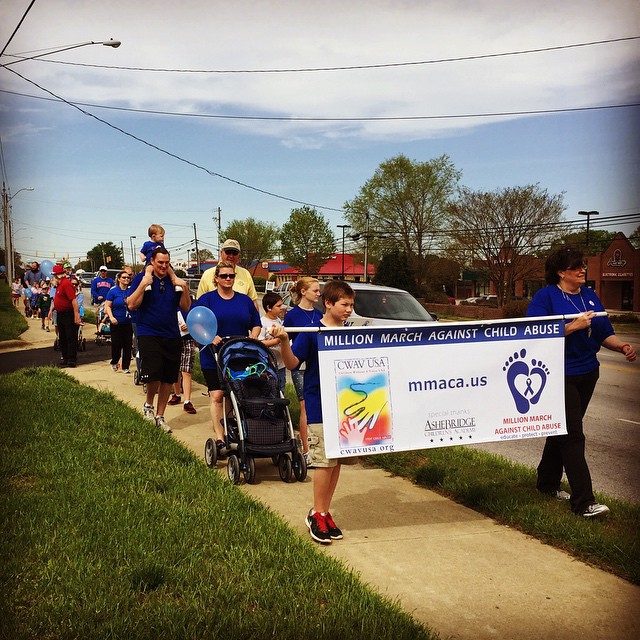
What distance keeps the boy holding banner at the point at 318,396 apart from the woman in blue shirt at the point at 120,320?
7.63 metres

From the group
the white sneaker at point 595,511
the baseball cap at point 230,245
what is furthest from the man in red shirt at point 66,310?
the white sneaker at point 595,511

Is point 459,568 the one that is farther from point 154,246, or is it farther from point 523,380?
point 154,246

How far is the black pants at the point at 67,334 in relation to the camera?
40.2 ft

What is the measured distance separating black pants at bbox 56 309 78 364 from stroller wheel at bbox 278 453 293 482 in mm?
7532

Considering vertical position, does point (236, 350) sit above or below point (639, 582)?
above

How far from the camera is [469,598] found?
3580 millimetres

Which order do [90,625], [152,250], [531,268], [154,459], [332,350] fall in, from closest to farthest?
[90,625]
[332,350]
[154,459]
[152,250]
[531,268]

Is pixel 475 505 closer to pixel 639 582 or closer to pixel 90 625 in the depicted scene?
pixel 639 582

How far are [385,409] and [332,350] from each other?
0.50m

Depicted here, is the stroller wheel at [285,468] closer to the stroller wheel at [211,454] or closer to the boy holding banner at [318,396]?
the stroller wheel at [211,454]

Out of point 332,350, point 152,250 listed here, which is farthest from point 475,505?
point 152,250

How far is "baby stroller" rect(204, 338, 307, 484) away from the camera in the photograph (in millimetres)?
5703

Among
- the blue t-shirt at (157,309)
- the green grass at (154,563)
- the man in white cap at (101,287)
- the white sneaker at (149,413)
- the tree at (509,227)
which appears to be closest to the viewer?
the green grass at (154,563)

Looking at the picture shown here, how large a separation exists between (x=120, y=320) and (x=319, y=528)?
27.3 ft
